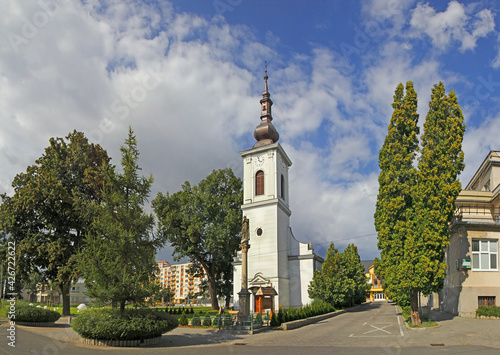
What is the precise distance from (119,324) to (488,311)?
2018 centimetres

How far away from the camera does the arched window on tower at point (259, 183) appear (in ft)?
144

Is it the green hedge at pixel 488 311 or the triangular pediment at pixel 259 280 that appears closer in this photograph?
the green hedge at pixel 488 311

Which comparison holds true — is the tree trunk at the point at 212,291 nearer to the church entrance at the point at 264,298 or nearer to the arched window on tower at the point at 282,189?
the church entrance at the point at 264,298

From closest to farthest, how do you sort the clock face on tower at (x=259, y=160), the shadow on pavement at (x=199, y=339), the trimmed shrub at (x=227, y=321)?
1. the shadow on pavement at (x=199, y=339)
2. the trimmed shrub at (x=227, y=321)
3. the clock face on tower at (x=259, y=160)

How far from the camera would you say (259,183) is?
44344 millimetres

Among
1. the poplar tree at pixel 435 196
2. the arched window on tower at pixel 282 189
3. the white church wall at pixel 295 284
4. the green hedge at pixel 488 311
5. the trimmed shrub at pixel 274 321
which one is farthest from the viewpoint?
the arched window on tower at pixel 282 189

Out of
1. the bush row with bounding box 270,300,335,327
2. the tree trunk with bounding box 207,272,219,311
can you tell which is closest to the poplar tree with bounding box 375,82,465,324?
the bush row with bounding box 270,300,335,327

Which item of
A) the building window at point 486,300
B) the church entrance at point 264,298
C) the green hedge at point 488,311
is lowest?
the church entrance at point 264,298

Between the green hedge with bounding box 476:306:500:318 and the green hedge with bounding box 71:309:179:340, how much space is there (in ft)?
59.5

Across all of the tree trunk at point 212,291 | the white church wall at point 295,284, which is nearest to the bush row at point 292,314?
the white church wall at point 295,284

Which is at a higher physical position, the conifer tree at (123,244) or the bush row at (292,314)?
the conifer tree at (123,244)

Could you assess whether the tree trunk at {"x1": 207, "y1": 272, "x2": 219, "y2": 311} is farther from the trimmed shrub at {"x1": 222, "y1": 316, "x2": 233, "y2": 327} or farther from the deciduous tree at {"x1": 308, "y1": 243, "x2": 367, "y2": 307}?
the trimmed shrub at {"x1": 222, "y1": 316, "x2": 233, "y2": 327}

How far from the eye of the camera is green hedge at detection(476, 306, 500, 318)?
21.4 meters

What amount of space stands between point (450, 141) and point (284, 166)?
84.2 feet
